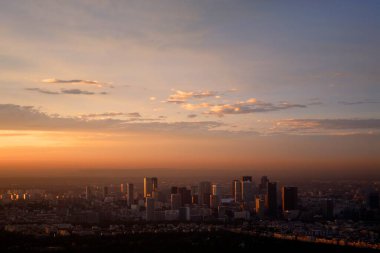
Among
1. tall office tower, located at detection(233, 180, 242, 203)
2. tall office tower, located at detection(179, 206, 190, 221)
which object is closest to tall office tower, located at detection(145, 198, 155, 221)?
tall office tower, located at detection(179, 206, 190, 221)

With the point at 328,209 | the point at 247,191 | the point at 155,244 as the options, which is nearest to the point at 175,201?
the point at 247,191

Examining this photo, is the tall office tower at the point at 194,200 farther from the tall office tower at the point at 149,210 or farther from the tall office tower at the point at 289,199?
the tall office tower at the point at 289,199

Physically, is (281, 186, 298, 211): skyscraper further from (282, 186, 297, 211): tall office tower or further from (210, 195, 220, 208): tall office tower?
(210, 195, 220, 208): tall office tower

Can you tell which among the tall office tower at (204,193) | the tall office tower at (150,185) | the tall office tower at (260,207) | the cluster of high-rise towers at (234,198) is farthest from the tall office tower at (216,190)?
the tall office tower at (260,207)

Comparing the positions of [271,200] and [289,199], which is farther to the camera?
[289,199]

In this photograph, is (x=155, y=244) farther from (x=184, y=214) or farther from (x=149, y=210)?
(x=149, y=210)

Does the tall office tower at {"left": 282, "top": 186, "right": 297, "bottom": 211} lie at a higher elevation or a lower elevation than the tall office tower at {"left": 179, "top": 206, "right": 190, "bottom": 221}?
higher
